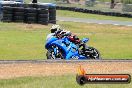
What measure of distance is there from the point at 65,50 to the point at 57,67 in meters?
2.32

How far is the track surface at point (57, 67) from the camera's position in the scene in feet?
32.7

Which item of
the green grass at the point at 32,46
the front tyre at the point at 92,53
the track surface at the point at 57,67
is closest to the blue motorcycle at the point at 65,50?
the front tyre at the point at 92,53

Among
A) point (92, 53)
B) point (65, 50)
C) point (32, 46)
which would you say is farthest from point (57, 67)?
point (32, 46)

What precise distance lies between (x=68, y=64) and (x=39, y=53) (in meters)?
4.22

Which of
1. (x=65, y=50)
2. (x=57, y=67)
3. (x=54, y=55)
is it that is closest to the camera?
(x=57, y=67)

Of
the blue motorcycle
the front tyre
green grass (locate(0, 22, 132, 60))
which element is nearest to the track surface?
the front tyre

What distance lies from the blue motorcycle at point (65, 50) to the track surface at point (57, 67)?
1.35m

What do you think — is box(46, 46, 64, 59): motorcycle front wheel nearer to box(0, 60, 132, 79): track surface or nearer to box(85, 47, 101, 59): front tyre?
box(85, 47, 101, 59): front tyre

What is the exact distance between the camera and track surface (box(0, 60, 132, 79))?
9.95 m

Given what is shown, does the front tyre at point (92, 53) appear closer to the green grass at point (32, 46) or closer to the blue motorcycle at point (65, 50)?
the blue motorcycle at point (65, 50)

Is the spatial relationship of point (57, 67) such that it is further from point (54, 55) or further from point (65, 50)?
point (65, 50)

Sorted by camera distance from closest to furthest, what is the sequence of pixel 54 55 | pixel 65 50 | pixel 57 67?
pixel 57 67 → pixel 54 55 → pixel 65 50

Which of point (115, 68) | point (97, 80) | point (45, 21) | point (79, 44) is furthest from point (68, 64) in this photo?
point (45, 21)

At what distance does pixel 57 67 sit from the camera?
1080cm
